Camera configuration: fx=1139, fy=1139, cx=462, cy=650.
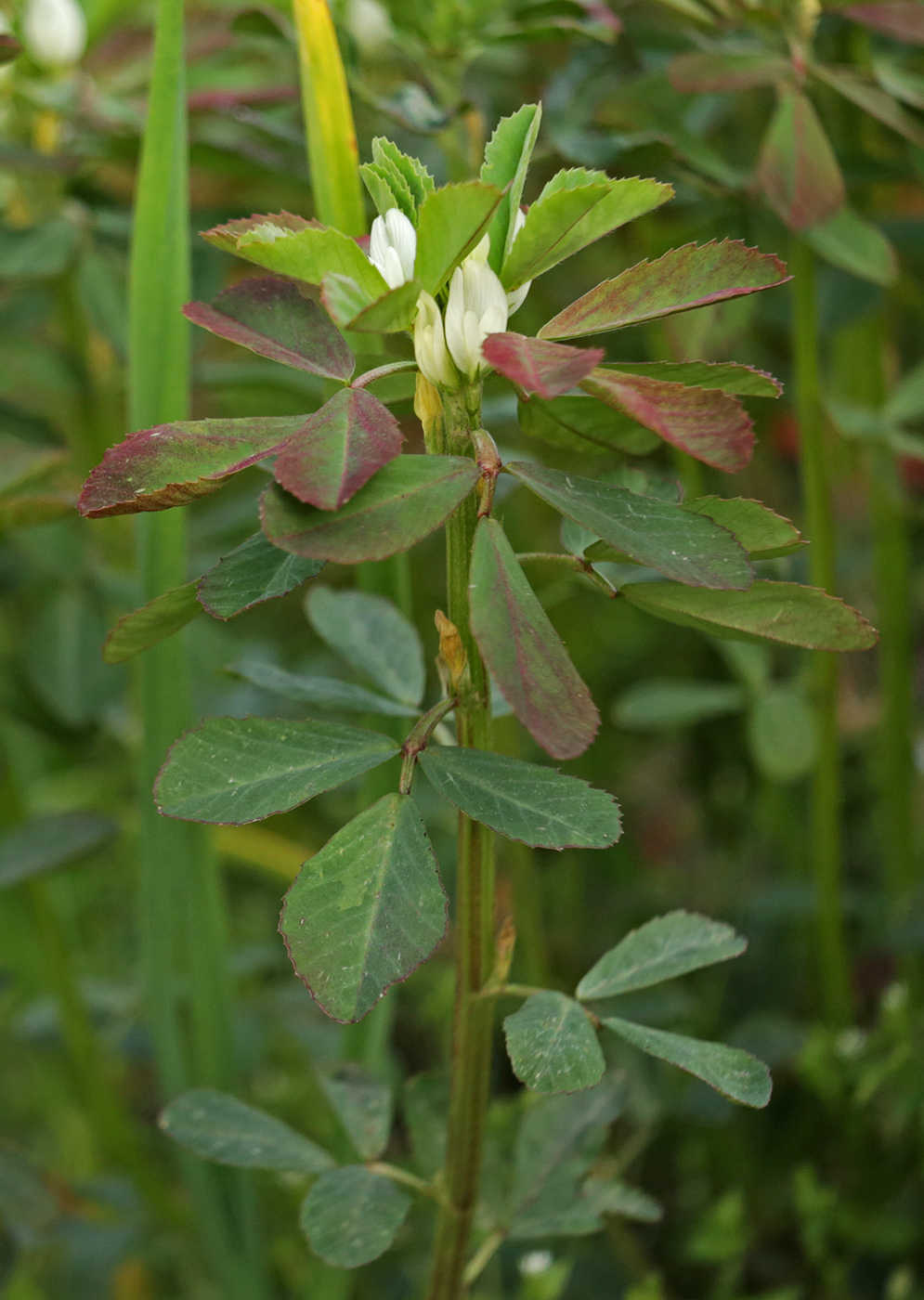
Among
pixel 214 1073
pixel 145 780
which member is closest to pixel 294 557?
pixel 145 780

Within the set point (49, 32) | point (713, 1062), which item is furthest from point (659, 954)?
point (49, 32)

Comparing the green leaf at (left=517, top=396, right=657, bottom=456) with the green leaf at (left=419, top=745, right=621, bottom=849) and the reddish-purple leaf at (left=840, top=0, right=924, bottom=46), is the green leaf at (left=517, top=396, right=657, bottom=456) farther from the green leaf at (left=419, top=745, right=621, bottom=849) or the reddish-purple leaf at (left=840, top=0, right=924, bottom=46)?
the reddish-purple leaf at (left=840, top=0, right=924, bottom=46)

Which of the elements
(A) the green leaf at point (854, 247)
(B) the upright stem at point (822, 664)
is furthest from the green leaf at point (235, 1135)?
(A) the green leaf at point (854, 247)

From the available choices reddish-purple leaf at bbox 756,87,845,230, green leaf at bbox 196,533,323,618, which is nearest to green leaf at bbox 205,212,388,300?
green leaf at bbox 196,533,323,618

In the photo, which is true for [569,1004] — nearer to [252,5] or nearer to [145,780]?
[145,780]

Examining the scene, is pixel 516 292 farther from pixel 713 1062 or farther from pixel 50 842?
pixel 50 842

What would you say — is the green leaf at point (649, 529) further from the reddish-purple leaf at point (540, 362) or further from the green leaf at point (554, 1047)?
the green leaf at point (554, 1047)
